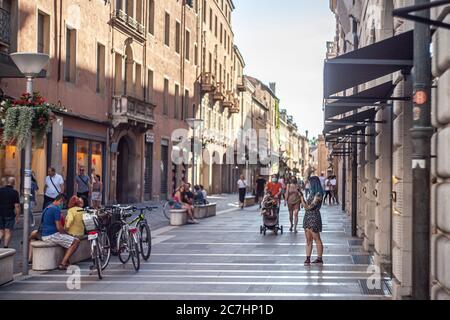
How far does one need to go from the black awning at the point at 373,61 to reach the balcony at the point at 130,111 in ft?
78.7

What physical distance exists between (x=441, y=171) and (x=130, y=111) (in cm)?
2730

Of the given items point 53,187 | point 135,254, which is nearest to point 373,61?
point 135,254

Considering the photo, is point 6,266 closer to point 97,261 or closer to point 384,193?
point 97,261

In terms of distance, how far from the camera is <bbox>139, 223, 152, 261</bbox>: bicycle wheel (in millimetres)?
13641

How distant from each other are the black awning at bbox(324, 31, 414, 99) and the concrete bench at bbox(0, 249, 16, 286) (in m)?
5.67

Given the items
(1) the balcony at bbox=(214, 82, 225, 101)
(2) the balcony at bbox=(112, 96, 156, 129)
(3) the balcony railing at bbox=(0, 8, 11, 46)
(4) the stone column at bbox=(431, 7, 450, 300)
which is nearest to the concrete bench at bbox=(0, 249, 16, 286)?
(4) the stone column at bbox=(431, 7, 450, 300)

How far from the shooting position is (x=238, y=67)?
247 ft

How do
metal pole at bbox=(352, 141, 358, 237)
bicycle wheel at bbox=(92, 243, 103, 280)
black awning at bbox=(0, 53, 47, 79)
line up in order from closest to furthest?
bicycle wheel at bbox=(92, 243, 103, 280) → black awning at bbox=(0, 53, 47, 79) → metal pole at bbox=(352, 141, 358, 237)

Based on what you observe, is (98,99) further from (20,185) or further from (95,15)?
(20,185)

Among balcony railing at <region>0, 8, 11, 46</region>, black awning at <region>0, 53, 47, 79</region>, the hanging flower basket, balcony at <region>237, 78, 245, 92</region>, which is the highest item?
balcony at <region>237, 78, 245, 92</region>

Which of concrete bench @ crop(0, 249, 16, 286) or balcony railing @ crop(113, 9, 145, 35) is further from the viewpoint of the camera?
balcony railing @ crop(113, 9, 145, 35)

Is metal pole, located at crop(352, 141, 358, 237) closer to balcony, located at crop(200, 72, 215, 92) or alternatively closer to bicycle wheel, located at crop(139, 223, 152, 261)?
bicycle wheel, located at crop(139, 223, 152, 261)

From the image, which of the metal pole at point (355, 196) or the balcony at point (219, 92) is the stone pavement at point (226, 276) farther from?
the balcony at point (219, 92)
